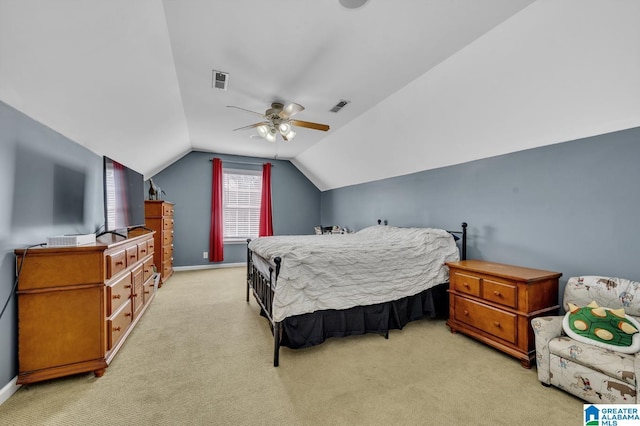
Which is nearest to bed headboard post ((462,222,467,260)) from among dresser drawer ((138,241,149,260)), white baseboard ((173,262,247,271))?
dresser drawer ((138,241,149,260))

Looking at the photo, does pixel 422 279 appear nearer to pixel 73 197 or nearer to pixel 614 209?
pixel 614 209

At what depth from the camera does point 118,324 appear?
7.62 ft

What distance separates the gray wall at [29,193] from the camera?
1.74 meters

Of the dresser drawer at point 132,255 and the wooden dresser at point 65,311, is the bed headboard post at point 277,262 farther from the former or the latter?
the dresser drawer at point 132,255

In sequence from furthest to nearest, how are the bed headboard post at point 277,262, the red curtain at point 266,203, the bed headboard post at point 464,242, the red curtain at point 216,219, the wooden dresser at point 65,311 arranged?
1. the red curtain at point 266,203
2. the red curtain at point 216,219
3. the bed headboard post at point 464,242
4. the bed headboard post at point 277,262
5. the wooden dresser at point 65,311

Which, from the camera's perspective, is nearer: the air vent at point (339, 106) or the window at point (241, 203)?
the air vent at point (339, 106)

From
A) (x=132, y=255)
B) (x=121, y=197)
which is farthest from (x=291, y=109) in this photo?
(x=132, y=255)

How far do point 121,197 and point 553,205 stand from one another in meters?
4.35

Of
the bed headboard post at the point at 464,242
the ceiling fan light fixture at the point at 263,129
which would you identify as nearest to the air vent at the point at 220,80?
the ceiling fan light fixture at the point at 263,129

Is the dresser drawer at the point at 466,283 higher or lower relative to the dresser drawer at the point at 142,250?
lower

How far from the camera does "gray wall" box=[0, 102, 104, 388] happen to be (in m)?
1.74

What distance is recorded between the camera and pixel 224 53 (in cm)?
241

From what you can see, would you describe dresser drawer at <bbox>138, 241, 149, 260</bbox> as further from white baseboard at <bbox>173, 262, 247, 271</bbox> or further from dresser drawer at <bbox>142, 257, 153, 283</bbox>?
white baseboard at <bbox>173, 262, 247, 271</bbox>

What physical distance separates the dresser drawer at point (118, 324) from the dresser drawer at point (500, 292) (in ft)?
10.6
